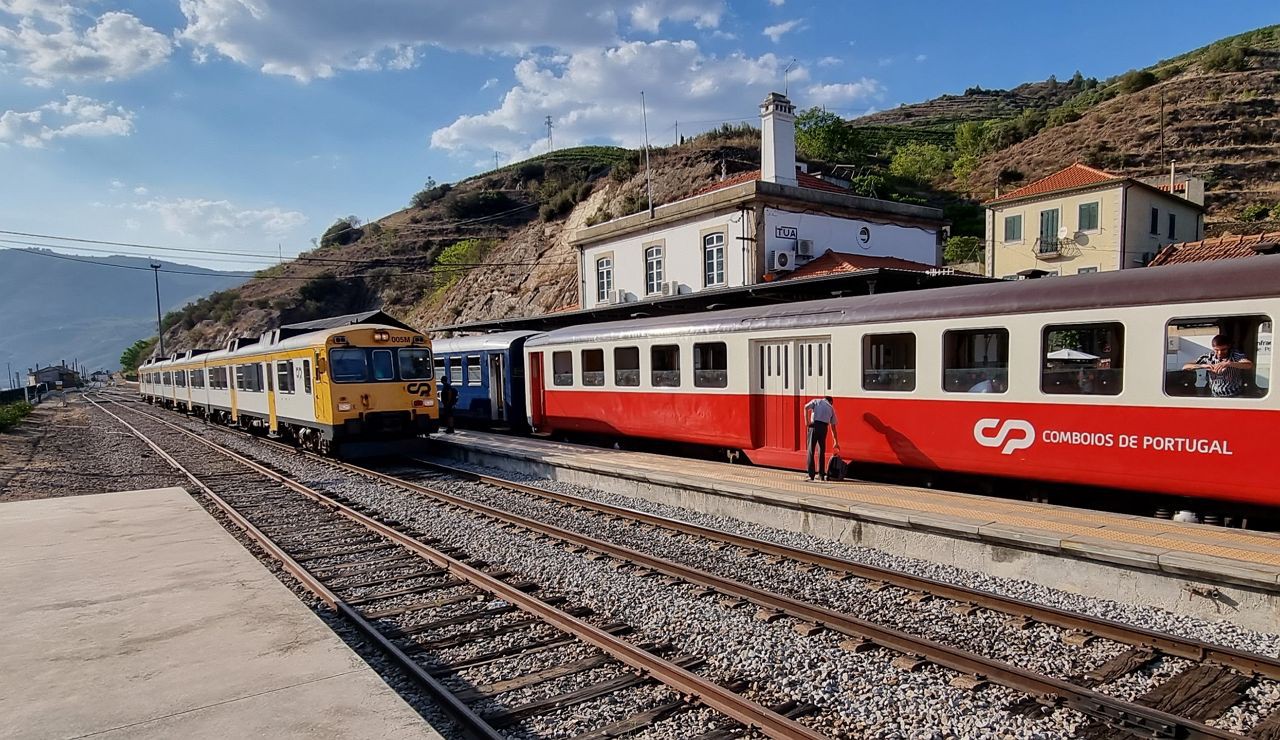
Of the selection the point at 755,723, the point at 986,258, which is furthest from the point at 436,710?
the point at 986,258

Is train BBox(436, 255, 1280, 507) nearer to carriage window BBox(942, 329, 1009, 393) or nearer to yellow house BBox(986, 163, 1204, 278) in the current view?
carriage window BBox(942, 329, 1009, 393)

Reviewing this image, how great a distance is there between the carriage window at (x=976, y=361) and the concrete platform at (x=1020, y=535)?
1413 mm

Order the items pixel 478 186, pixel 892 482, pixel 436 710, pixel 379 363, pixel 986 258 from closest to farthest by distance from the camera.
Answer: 1. pixel 436 710
2. pixel 892 482
3. pixel 379 363
4. pixel 986 258
5. pixel 478 186

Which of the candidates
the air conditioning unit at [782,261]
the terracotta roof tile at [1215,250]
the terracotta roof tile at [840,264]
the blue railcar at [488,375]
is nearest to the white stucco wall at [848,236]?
the air conditioning unit at [782,261]

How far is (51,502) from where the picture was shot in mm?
11516

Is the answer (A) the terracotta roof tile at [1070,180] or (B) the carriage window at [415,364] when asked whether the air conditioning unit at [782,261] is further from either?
(A) the terracotta roof tile at [1070,180]

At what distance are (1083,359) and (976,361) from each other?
3.81 ft

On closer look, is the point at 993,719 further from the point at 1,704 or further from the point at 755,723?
the point at 1,704

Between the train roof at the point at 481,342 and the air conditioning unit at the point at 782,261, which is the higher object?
the air conditioning unit at the point at 782,261

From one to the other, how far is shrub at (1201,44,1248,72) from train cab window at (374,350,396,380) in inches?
3310

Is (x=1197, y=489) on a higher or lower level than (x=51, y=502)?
higher

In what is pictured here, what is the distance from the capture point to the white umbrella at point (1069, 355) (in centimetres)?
769

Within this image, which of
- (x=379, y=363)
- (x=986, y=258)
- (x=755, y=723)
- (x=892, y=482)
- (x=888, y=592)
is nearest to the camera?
(x=755, y=723)

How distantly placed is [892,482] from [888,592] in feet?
13.6
